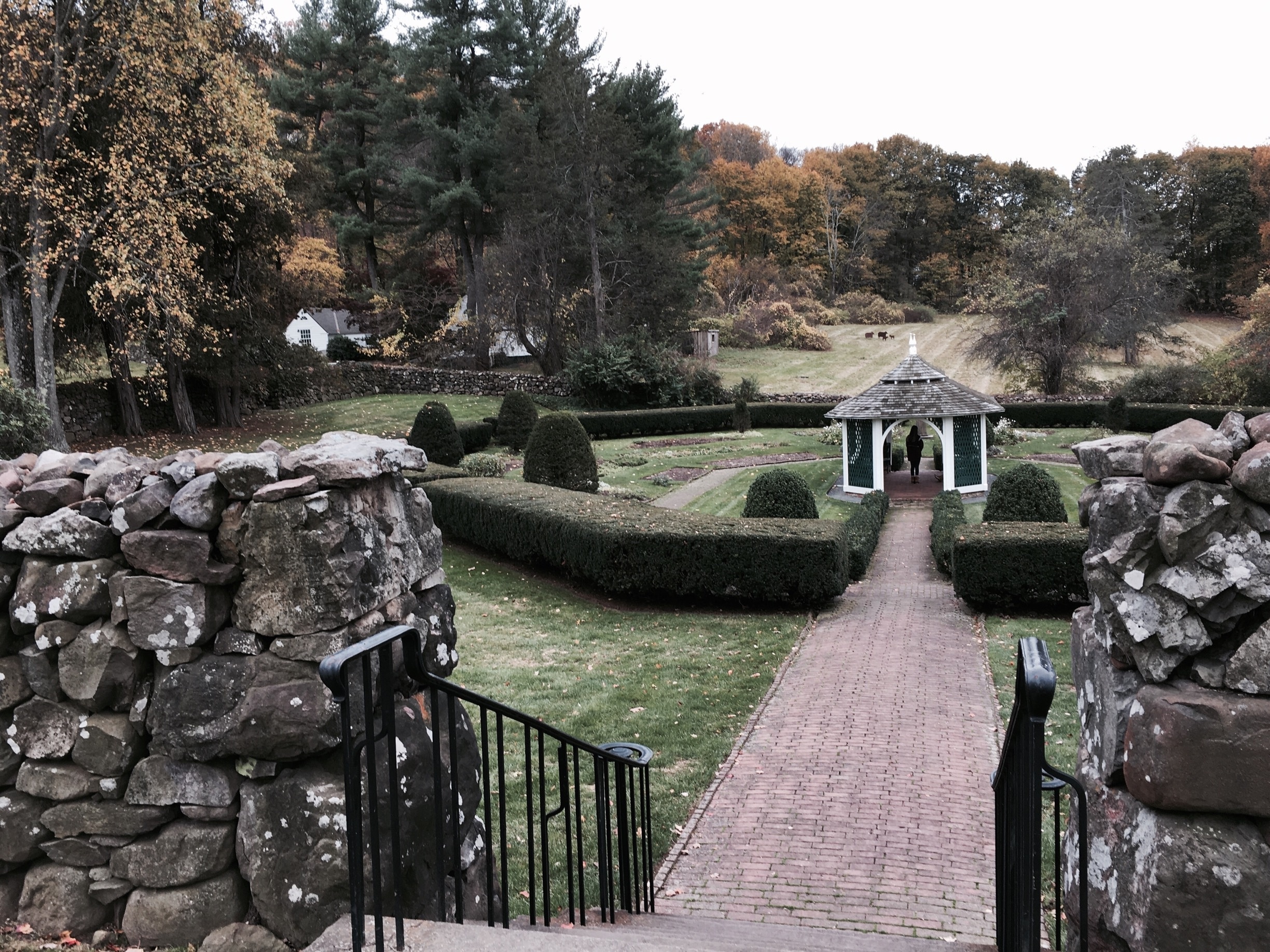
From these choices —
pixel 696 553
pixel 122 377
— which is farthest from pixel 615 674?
pixel 122 377

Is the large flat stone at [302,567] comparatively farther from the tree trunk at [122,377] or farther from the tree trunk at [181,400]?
the tree trunk at [181,400]

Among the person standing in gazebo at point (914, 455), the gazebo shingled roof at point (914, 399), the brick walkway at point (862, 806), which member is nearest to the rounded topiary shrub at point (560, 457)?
the gazebo shingled roof at point (914, 399)

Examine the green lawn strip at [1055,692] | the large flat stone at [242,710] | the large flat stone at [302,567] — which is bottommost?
the green lawn strip at [1055,692]

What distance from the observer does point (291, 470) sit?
395 cm

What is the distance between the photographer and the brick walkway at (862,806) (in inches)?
207

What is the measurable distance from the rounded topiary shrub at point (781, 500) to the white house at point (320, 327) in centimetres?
3870

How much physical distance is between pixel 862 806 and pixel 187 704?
4.73 meters

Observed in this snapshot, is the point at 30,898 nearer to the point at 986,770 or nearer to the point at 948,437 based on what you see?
the point at 986,770

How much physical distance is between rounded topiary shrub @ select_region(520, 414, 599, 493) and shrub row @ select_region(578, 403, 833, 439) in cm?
1359

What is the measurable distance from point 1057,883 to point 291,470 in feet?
11.5

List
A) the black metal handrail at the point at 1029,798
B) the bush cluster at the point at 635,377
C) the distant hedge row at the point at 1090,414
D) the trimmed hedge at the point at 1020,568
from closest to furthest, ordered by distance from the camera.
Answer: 1. the black metal handrail at the point at 1029,798
2. the trimmed hedge at the point at 1020,568
3. the distant hedge row at the point at 1090,414
4. the bush cluster at the point at 635,377

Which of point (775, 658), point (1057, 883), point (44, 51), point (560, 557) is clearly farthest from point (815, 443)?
point (1057, 883)

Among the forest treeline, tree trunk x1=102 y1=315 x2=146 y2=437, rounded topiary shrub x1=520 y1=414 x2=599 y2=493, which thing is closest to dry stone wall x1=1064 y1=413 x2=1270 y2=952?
rounded topiary shrub x1=520 y1=414 x2=599 y2=493

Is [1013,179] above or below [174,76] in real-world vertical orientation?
Answer: above
